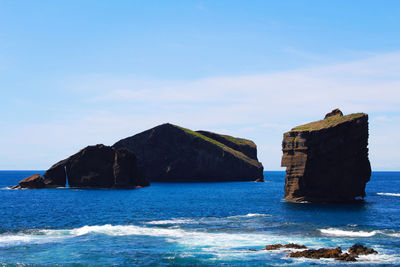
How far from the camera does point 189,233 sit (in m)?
50.9

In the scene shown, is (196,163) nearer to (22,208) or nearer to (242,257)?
(22,208)

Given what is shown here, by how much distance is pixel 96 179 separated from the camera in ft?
473

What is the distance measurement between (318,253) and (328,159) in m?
46.3

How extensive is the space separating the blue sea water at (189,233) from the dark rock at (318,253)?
1.01 meters

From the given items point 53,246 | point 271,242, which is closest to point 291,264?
point 271,242

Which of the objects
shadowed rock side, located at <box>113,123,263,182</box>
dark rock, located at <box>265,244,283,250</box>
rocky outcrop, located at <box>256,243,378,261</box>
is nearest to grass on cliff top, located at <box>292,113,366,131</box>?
dark rock, located at <box>265,244,283,250</box>

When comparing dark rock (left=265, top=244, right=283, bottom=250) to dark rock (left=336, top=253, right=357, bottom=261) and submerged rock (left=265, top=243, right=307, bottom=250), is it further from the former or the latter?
dark rock (left=336, top=253, right=357, bottom=261)

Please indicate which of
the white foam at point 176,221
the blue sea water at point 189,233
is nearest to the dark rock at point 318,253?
the blue sea water at point 189,233

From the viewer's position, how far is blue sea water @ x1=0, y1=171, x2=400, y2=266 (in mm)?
37250

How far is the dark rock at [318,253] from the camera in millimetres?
37125

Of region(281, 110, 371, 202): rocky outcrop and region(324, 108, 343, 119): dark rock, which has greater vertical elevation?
region(324, 108, 343, 119): dark rock

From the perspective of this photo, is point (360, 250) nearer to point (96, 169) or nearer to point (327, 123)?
point (327, 123)

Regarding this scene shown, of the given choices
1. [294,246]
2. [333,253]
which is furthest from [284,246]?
[333,253]

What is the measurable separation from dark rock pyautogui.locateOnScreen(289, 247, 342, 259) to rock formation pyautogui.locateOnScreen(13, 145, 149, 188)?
10766 cm
